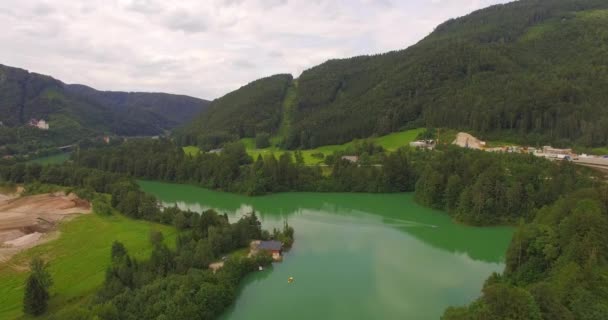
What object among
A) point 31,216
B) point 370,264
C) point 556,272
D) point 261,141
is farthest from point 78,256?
point 261,141

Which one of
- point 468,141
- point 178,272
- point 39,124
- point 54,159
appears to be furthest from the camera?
point 39,124

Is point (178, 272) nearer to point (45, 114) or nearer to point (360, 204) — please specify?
point (360, 204)

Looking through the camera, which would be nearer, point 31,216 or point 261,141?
point 31,216

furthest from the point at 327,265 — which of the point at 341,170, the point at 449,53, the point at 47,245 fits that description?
the point at 449,53

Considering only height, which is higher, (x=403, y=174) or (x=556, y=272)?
(x=403, y=174)

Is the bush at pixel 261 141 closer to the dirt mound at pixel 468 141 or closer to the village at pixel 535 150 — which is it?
the village at pixel 535 150

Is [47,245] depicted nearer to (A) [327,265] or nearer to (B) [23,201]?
(B) [23,201]

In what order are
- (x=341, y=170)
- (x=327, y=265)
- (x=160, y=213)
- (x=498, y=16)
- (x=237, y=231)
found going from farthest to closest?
(x=498, y=16)
(x=341, y=170)
(x=160, y=213)
(x=237, y=231)
(x=327, y=265)
